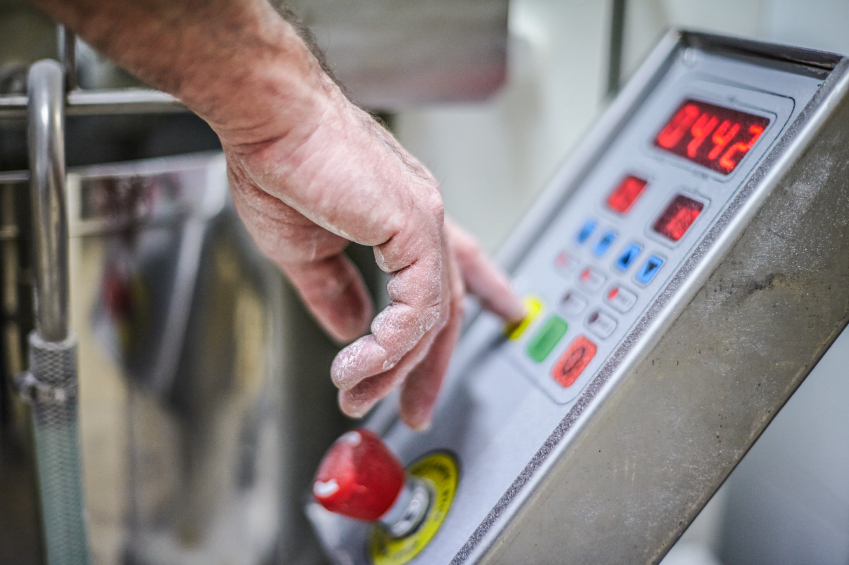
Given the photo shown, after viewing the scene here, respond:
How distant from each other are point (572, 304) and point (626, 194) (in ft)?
0.28

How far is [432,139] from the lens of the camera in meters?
0.83

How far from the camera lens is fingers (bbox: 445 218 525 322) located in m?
0.45

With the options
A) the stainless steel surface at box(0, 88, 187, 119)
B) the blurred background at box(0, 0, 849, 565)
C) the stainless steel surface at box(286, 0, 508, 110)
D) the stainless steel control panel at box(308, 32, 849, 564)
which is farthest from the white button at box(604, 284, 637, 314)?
the stainless steel surface at box(286, 0, 508, 110)

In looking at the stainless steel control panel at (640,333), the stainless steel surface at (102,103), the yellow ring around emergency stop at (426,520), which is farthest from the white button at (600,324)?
the stainless steel surface at (102,103)

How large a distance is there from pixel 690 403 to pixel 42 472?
40cm

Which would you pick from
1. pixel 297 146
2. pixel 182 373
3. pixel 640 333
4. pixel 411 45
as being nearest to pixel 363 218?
pixel 297 146

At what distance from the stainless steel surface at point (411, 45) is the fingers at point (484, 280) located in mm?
286

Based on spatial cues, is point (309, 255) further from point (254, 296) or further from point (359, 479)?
point (254, 296)

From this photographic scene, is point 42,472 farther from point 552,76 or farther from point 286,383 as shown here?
point 552,76

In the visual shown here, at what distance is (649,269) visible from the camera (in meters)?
0.35

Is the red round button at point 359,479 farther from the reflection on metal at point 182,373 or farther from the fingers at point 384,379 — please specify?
the reflection on metal at point 182,373

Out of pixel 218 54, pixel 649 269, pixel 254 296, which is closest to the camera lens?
pixel 218 54

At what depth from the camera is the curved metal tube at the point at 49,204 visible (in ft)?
1.25

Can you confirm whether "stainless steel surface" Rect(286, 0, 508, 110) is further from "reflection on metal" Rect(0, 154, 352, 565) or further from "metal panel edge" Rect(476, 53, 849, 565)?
"metal panel edge" Rect(476, 53, 849, 565)
